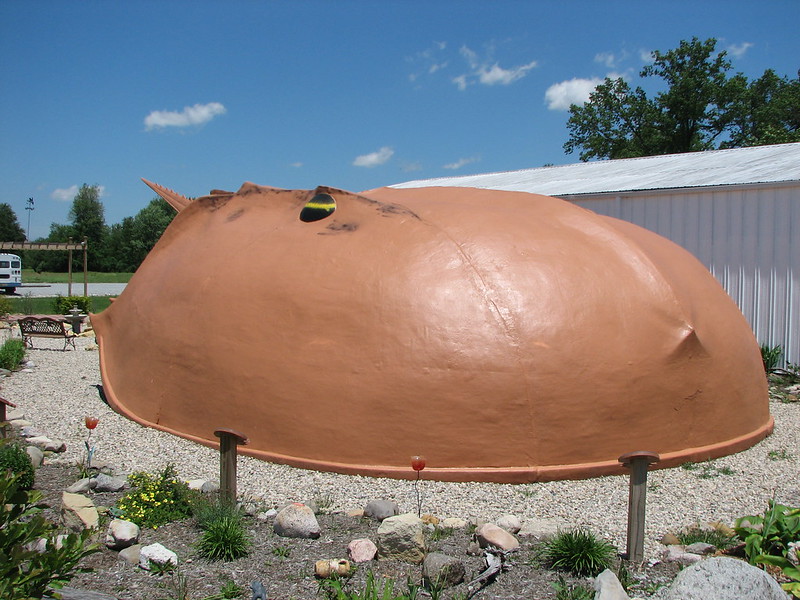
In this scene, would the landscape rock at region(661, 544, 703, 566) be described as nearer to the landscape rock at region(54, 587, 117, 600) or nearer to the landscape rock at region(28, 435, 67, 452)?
the landscape rock at region(54, 587, 117, 600)

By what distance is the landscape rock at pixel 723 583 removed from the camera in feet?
11.0

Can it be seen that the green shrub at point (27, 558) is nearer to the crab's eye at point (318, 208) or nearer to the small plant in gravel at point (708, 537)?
the small plant in gravel at point (708, 537)

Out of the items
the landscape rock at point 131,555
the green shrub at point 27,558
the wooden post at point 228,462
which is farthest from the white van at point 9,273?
the green shrub at point 27,558

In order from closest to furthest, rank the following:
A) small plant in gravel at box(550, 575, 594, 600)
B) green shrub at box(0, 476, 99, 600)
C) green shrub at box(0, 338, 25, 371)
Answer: green shrub at box(0, 476, 99, 600)
small plant in gravel at box(550, 575, 594, 600)
green shrub at box(0, 338, 25, 371)

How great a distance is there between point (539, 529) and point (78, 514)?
3.05 m

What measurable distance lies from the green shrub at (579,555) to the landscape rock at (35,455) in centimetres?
445

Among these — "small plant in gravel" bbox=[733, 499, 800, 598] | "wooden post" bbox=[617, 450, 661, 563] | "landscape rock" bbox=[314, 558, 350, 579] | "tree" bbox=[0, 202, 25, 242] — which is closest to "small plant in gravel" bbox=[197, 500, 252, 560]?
"landscape rock" bbox=[314, 558, 350, 579]

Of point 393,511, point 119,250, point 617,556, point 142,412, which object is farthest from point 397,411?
point 119,250

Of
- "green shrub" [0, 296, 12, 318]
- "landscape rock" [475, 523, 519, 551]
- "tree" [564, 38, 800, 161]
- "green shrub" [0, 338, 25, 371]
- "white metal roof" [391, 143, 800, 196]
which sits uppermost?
"tree" [564, 38, 800, 161]

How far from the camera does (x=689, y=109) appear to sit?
30672 mm

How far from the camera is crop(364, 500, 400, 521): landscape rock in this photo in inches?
189

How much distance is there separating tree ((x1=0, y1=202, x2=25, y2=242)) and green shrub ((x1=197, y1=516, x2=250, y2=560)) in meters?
62.6

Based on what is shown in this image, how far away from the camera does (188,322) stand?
6.61m

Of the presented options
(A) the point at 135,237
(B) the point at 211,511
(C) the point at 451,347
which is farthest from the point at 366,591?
(A) the point at 135,237
